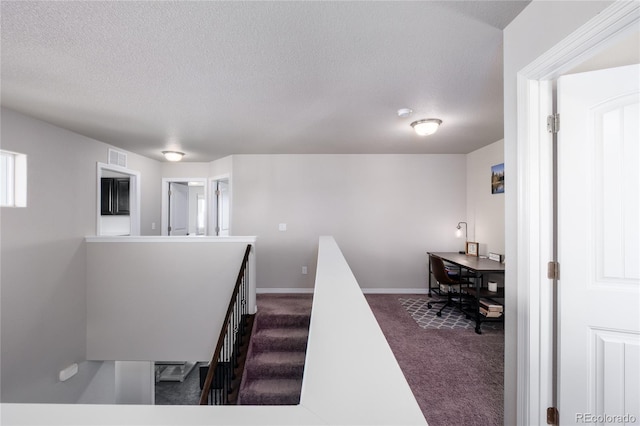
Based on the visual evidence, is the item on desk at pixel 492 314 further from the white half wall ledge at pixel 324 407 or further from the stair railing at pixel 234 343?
the white half wall ledge at pixel 324 407

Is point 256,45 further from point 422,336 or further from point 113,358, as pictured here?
point 113,358

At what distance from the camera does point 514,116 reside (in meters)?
1.43

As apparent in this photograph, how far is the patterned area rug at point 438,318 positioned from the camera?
3283mm

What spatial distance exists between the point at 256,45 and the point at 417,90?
4.41ft

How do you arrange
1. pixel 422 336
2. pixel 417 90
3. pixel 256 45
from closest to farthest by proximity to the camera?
pixel 256 45 < pixel 417 90 < pixel 422 336

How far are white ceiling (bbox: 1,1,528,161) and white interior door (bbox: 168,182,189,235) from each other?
2185mm

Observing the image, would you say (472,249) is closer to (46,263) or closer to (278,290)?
(278,290)

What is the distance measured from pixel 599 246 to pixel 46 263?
474 cm

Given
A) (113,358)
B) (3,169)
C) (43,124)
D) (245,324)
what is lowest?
(113,358)

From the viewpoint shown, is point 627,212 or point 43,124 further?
point 43,124

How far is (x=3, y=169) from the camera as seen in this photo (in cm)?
273

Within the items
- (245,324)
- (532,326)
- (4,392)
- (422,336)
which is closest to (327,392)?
(532,326)

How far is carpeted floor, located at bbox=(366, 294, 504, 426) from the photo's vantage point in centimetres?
187

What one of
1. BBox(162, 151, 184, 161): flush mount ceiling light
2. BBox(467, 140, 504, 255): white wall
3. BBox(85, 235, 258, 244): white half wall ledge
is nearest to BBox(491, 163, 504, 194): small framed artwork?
BBox(467, 140, 504, 255): white wall
